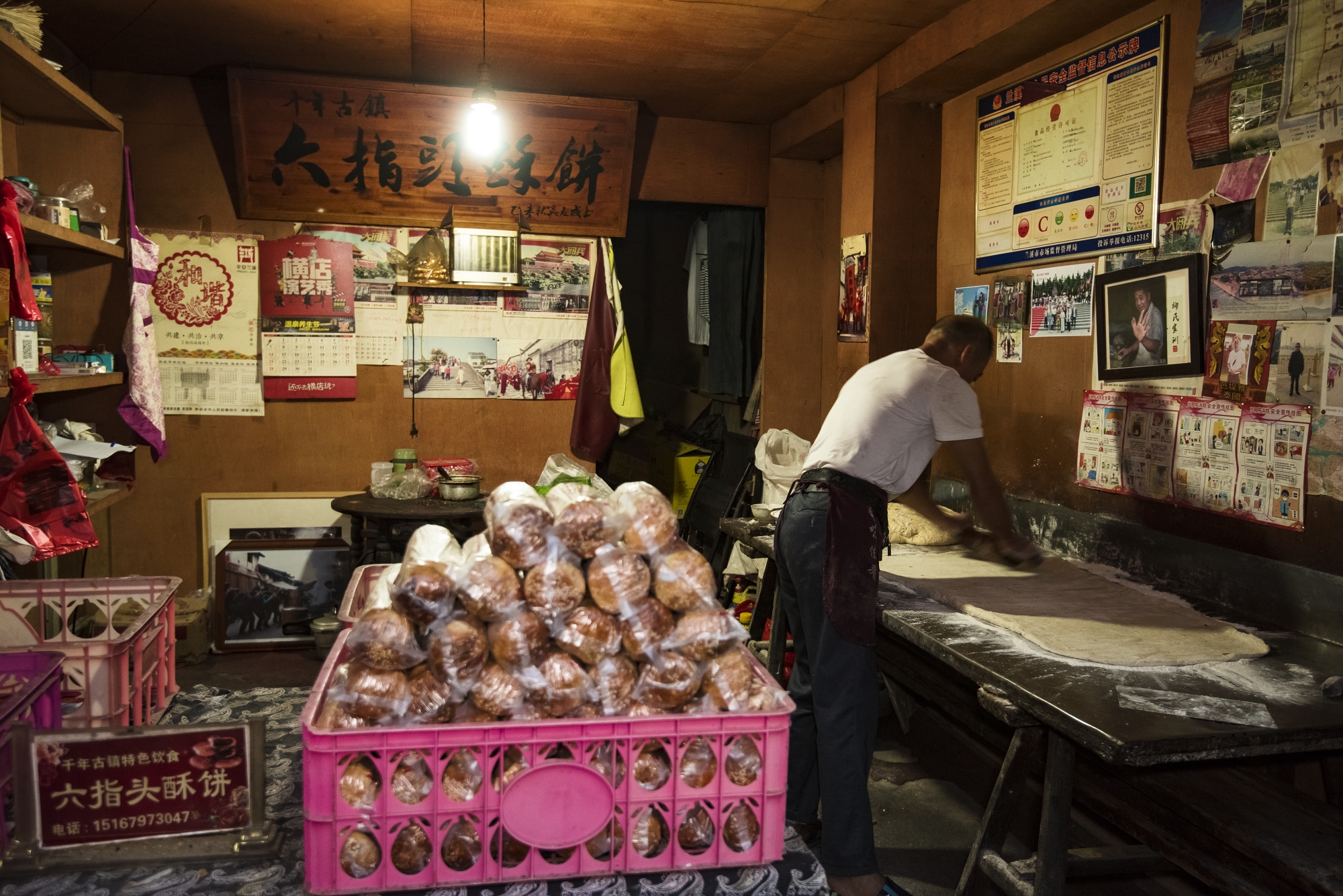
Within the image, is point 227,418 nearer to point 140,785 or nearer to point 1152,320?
point 140,785

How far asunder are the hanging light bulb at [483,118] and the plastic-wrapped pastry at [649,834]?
3.27m

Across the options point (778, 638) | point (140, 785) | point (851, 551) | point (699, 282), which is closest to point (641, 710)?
point (140, 785)

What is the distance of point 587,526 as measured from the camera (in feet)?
4.60

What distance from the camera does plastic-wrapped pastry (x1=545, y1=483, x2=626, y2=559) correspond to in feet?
4.60

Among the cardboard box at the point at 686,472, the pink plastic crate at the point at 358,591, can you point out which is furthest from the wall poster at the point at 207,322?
the pink plastic crate at the point at 358,591

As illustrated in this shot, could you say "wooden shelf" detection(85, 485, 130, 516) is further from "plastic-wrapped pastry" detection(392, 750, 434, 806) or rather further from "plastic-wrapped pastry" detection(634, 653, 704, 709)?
"plastic-wrapped pastry" detection(634, 653, 704, 709)

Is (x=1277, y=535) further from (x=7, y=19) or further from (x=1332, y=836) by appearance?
(x=7, y=19)

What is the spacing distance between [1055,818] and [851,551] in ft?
2.72

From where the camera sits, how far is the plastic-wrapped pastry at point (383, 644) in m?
1.31

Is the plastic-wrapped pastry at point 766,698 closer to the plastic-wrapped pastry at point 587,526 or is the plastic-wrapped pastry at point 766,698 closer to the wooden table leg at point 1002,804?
the plastic-wrapped pastry at point 587,526

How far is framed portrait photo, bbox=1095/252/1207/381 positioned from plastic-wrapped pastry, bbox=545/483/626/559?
227cm

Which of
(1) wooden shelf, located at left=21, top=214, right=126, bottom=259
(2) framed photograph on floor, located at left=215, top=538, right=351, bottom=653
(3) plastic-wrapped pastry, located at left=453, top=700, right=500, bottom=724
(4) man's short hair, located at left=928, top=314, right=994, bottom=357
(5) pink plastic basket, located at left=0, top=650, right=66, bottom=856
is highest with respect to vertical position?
(1) wooden shelf, located at left=21, top=214, right=126, bottom=259

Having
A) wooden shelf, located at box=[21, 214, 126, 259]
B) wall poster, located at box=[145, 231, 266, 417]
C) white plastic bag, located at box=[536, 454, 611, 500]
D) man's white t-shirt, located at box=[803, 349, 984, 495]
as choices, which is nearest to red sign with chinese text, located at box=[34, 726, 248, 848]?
man's white t-shirt, located at box=[803, 349, 984, 495]

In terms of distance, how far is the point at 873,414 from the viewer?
2.71 meters
